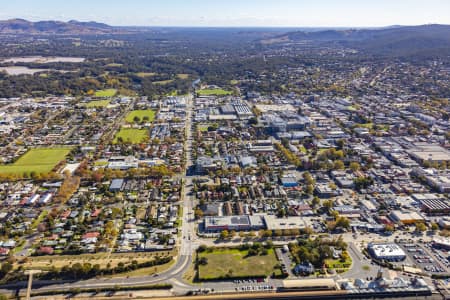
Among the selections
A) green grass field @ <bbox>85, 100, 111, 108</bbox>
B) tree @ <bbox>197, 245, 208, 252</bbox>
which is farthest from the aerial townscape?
green grass field @ <bbox>85, 100, 111, 108</bbox>

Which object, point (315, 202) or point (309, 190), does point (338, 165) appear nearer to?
point (309, 190)

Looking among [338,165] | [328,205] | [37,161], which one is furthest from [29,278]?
[338,165]

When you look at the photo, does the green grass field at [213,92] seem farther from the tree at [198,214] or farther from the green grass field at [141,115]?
the tree at [198,214]

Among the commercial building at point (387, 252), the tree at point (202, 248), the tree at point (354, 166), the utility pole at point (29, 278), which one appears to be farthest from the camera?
the tree at point (354, 166)

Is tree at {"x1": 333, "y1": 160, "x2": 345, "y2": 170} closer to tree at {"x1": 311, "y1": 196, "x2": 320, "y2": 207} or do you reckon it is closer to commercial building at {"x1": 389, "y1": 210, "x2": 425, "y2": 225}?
tree at {"x1": 311, "y1": 196, "x2": 320, "y2": 207}

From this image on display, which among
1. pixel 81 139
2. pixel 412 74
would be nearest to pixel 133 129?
pixel 81 139

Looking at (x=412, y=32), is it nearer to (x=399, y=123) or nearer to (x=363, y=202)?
(x=399, y=123)

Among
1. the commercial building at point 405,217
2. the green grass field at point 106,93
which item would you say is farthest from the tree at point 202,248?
the green grass field at point 106,93
